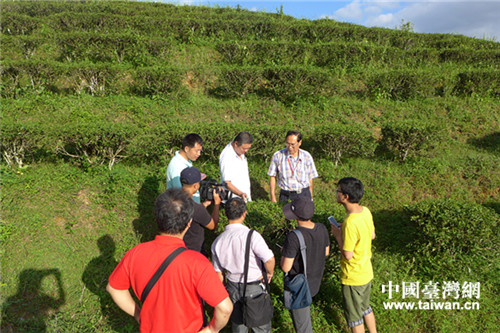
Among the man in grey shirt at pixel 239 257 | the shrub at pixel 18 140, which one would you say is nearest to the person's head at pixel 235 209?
the man in grey shirt at pixel 239 257

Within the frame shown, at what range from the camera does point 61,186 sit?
5.28m

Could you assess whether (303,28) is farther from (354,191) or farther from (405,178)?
(354,191)

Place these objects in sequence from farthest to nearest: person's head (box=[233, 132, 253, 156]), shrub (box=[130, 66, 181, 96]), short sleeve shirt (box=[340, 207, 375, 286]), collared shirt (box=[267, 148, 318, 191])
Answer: shrub (box=[130, 66, 181, 96]) < collared shirt (box=[267, 148, 318, 191]) < person's head (box=[233, 132, 253, 156]) < short sleeve shirt (box=[340, 207, 375, 286])

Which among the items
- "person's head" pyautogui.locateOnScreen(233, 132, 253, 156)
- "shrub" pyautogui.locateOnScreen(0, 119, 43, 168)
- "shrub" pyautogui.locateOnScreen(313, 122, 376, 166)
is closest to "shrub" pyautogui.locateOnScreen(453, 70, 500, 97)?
"shrub" pyautogui.locateOnScreen(313, 122, 376, 166)

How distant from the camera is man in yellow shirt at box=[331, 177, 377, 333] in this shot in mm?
2848

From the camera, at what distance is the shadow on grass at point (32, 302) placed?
3452 millimetres

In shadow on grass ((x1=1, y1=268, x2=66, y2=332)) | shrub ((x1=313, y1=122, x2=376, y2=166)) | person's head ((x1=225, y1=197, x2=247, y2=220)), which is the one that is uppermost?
shrub ((x1=313, y1=122, x2=376, y2=166))

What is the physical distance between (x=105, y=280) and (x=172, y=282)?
116 inches

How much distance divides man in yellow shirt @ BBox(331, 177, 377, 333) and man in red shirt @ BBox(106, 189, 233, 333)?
5.19 ft

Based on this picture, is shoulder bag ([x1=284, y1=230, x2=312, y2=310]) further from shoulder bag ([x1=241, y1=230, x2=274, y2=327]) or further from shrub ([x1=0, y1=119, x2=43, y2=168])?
shrub ([x1=0, y1=119, x2=43, y2=168])

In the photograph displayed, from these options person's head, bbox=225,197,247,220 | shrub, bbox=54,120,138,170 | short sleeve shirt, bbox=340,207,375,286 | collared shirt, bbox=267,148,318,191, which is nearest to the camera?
person's head, bbox=225,197,247,220

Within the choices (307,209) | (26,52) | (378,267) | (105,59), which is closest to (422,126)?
(378,267)

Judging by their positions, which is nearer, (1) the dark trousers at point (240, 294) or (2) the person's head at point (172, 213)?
(2) the person's head at point (172, 213)

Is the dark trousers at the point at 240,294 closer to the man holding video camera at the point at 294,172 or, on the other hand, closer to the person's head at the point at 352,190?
the person's head at the point at 352,190
